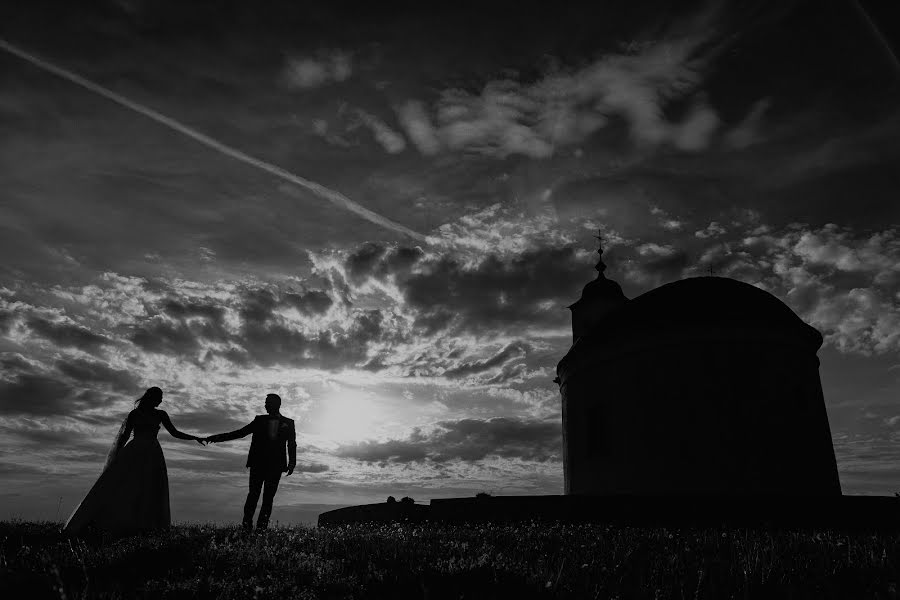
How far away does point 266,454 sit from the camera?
36.3ft

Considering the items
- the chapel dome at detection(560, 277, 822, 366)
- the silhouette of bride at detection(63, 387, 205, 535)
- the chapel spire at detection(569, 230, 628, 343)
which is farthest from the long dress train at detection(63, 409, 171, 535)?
the chapel spire at detection(569, 230, 628, 343)

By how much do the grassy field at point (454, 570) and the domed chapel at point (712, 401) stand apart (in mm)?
11690

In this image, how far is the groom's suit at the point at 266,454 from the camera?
35.9ft

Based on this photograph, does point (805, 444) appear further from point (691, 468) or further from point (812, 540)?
point (812, 540)

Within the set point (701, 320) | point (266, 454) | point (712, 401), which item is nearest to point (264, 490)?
point (266, 454)

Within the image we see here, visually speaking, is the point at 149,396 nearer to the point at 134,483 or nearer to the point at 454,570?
the point at 134,483

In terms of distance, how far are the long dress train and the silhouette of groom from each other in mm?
1401

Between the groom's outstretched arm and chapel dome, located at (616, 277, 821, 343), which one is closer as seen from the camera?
the groom's outstretched arm

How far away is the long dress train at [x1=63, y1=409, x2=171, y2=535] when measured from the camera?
9.12 m

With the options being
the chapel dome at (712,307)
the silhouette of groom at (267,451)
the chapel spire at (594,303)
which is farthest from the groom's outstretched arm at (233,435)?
the chapel spire at (594,303)

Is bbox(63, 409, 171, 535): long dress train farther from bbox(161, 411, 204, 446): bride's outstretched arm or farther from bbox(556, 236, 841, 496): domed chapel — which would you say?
bbox(556, 236, 841, 496): domed chapel

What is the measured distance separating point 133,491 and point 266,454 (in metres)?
2.33

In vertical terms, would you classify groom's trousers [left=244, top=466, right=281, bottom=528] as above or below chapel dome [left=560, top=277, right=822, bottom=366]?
below

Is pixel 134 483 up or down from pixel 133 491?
up
